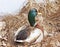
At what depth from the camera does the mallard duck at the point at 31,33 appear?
158cm

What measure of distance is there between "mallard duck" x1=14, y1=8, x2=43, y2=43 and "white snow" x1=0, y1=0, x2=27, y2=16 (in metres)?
0.30

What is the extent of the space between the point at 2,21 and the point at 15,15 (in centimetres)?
11

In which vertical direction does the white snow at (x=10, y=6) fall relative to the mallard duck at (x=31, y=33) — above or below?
above

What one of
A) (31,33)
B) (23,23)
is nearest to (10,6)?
(23,23)

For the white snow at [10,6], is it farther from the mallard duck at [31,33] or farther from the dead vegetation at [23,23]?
the mallard duck at [31,33]

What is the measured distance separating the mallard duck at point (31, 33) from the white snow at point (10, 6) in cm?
30

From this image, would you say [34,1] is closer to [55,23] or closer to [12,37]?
[55,23]

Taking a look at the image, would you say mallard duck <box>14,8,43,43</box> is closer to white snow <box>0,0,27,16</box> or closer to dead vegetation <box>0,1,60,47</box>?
dead vegetation <box>0,1,60,47</box>

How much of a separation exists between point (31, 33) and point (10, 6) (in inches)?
15.6

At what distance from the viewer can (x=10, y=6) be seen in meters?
1.90

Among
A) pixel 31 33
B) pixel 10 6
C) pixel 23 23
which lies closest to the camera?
pixel 31 33

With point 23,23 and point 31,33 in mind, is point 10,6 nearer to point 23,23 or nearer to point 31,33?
point 23,23

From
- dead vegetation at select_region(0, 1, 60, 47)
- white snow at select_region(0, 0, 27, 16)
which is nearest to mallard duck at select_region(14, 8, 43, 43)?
dead vegetation at select_region(0, 1, 60, 47)

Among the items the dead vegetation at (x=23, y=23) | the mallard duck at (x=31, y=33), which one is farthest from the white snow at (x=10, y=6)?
the mallard duck at (x=31, y=33)
